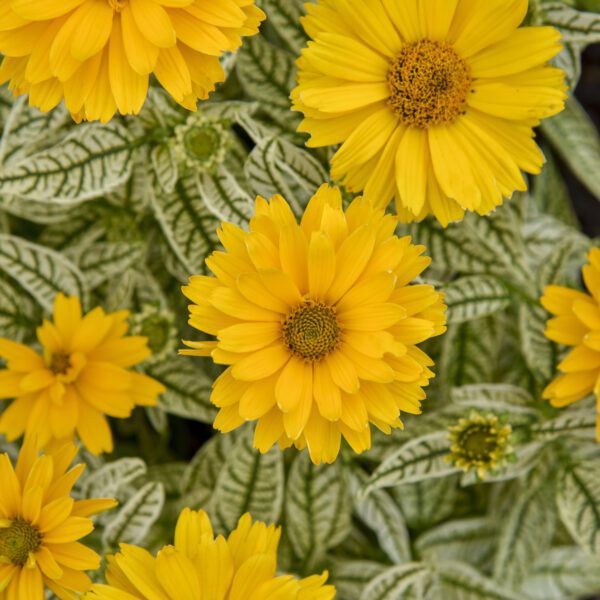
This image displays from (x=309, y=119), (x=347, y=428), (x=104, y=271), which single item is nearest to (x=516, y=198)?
(x=309, y=119)

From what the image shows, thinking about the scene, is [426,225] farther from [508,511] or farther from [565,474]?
[508,511]

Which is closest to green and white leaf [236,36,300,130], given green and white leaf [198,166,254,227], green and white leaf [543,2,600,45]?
green and white leaf [198,166,254,227]

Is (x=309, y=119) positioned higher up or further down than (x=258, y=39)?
further down

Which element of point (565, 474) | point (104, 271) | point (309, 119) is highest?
point (309, 119)

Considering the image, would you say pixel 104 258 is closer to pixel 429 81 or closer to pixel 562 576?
pixel 429 81

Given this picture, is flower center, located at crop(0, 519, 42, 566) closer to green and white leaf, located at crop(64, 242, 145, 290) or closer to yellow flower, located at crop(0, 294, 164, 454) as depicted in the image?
yellow flower, located at crop(0, 294, 164, 454)

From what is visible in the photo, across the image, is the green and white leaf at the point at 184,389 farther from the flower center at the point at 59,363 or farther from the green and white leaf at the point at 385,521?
the green and white leaf at the point at 385,521

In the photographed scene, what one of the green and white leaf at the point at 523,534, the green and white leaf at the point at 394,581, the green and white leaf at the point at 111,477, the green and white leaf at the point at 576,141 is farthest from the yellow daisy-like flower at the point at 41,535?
the green and white leaf at the point at 576,141
